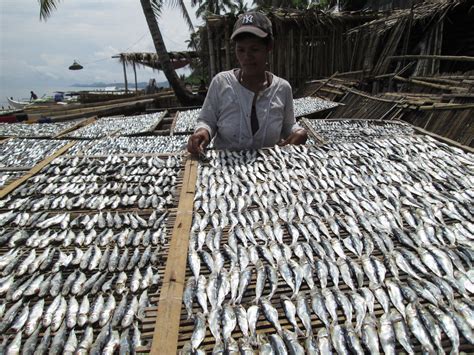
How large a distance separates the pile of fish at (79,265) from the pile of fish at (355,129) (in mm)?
4885

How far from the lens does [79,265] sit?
2170 millimetres

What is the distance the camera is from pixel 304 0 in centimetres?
3300

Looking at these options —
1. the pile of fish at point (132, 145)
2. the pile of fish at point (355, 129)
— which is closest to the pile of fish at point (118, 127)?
the pile of fish at point (132, 145)

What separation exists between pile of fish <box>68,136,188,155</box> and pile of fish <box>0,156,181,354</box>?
10.9 feet

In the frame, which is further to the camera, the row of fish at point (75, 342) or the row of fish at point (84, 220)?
the row of fish at point (84, 220)

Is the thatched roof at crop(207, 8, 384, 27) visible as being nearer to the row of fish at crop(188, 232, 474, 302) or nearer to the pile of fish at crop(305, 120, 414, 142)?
the pile of fish at crop(305, 120, 414, 142)

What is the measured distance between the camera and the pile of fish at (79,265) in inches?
66.7

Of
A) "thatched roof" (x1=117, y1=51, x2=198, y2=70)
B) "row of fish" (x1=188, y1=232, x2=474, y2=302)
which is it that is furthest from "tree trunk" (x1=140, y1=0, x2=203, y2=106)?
"row of fish" (x1=188, y1=232, x2=474, y2=302)

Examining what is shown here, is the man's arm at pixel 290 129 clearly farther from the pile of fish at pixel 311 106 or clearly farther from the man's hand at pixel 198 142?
the pile of fish at pixel 311 106

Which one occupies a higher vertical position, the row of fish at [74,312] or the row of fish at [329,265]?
the row of fish at [329,265]

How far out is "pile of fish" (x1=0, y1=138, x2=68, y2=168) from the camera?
605cm

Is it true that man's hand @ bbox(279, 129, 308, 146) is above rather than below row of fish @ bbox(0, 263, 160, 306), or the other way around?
above

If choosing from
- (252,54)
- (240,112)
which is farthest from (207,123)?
(252,54)

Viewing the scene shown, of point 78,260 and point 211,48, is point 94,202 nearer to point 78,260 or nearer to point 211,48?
point 78,260
